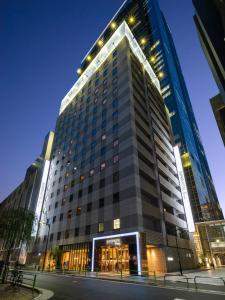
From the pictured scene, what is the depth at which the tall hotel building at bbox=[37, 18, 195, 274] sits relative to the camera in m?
31.7

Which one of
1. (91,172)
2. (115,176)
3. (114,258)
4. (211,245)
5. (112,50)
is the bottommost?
(114,258)

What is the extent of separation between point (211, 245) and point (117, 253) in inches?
1715

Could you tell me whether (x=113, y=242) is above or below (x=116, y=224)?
below

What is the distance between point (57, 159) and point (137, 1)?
131705 mm

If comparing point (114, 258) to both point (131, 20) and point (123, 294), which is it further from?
point (131, 20)

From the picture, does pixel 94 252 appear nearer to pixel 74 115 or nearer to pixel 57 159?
pixel 57 159

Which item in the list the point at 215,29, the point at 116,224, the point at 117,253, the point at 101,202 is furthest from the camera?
the point at 101,202

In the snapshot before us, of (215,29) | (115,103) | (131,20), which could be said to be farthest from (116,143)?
(131,20)

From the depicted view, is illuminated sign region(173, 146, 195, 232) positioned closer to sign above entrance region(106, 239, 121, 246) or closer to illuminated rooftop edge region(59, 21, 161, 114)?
sign above entrance region(106, 239, 121, 246)

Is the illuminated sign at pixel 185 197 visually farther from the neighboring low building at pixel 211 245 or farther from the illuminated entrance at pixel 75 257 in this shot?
the illuminated entrance at pixel 75 257

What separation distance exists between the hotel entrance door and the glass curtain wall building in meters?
50.9

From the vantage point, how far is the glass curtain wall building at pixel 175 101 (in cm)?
7869

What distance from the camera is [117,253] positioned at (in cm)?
3089

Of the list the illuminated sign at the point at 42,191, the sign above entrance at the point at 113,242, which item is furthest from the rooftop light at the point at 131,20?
the sign above entrance at the point at 113,242
